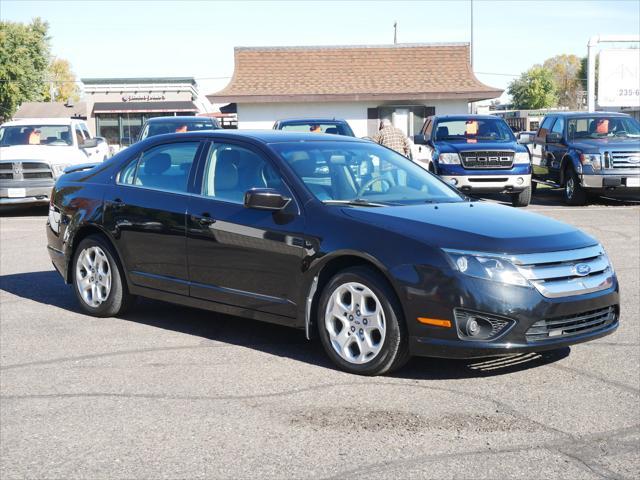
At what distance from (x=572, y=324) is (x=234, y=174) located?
8.95 feet

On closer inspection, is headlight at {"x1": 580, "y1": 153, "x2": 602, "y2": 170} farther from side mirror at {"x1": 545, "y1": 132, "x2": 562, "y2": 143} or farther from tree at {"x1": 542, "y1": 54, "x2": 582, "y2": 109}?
tree at {"x1": 542, "y1": 54, "x2": 582, "y2": 109}

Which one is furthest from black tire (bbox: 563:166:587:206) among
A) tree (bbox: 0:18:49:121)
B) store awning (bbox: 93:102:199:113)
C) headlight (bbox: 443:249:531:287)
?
Answer: tree (bbox: 0:18:49:121)

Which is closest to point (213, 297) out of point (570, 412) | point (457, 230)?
point (457, 230)

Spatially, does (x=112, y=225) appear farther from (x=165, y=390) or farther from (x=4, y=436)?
(x=4, y=436)

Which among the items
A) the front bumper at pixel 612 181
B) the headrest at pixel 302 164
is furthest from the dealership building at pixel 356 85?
the headrest at pixel 302 164

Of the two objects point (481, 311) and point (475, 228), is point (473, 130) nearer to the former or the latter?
point (475, 228)

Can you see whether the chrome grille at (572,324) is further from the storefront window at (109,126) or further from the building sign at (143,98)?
the building sign at (143,98)

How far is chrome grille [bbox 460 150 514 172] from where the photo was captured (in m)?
18.8

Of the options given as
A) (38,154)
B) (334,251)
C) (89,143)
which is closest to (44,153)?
(38,154)

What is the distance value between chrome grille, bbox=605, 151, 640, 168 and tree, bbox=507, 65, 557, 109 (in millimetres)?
116566

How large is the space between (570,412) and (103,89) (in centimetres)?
6645

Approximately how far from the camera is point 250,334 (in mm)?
7379

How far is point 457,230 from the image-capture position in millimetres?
5863

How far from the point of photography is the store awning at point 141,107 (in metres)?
66.4
